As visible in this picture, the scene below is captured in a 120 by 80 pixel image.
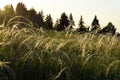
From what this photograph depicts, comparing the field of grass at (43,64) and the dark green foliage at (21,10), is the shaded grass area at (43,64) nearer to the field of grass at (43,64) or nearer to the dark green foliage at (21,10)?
the field of grass at (43,64)

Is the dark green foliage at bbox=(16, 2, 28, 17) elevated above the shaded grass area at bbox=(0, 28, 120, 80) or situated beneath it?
elevated above

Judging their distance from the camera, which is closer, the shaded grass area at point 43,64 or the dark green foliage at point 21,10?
the shaded grass area at point 43,64

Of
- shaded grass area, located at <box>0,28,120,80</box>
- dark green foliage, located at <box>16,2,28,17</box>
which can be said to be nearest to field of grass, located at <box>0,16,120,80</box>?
shaded grass area, located at <box>0,28,120,80</box>

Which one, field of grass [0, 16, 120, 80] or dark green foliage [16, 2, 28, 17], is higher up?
dark green foliage [16, 2, 28, 17]

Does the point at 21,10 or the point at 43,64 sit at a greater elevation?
the point at 21,10

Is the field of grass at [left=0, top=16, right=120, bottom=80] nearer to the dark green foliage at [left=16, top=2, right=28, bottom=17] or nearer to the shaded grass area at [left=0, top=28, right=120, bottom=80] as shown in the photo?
the shaded grass area at [left=0, top=28, right=120, bottom=80]

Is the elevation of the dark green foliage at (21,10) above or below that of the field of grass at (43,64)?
above

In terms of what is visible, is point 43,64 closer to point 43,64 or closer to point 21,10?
point 43,64

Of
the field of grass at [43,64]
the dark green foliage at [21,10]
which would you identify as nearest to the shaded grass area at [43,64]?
the field of grass at [43,64]

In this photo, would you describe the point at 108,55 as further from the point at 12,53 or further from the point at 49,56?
the point at 12,53

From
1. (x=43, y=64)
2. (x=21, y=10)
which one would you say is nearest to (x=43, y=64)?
(x=43, y=64)

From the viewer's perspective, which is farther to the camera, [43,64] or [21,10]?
[21,10]

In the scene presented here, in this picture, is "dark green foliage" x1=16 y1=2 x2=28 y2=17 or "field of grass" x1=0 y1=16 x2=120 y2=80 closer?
"field of grass" x1=0 y1=16 x2=120 y2=80

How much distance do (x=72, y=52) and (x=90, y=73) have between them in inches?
44.2
